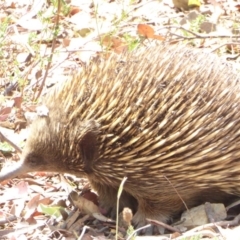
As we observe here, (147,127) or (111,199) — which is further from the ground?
(147,127)

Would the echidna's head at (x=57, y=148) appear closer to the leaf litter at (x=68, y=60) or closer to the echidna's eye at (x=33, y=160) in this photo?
the echidna's eye at (x=33, y=160)

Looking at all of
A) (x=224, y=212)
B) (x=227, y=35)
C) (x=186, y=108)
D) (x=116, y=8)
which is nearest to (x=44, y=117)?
(x=186, y=108)

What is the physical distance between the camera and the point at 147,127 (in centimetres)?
364

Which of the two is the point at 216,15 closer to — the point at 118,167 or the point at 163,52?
the point at 163,52

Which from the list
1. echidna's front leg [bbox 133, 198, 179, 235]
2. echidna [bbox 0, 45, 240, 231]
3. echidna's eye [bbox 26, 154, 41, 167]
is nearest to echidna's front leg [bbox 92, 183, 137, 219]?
echidna's front leg [bbox 133, 198, 179, 235]

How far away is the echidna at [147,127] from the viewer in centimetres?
364

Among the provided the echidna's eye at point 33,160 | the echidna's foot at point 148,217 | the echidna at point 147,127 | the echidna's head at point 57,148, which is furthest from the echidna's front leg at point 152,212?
the echidna's eye at point 33,160

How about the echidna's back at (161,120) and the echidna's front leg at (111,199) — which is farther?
the echidna's front leg at (111,199)

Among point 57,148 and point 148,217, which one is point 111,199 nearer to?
point 148,217

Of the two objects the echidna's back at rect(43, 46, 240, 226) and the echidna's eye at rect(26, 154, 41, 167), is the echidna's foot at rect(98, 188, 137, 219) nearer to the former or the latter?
the echidna's back at rect(43, 46, 240, 226)

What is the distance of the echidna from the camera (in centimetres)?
364

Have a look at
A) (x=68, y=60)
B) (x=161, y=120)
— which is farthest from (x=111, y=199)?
(x=68, y=60)

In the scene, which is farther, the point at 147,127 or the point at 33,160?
the point at 33,160

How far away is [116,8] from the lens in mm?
6508
